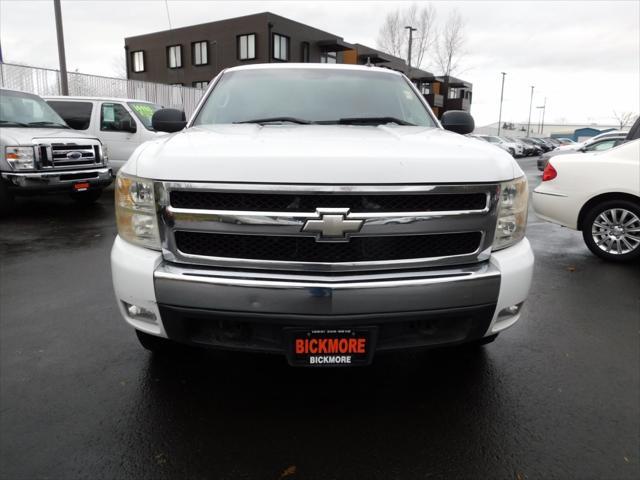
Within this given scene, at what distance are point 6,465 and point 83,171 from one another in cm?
713

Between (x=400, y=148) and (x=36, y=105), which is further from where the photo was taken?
(x=36, y=105)

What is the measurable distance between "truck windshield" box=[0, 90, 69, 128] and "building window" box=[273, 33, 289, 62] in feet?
100

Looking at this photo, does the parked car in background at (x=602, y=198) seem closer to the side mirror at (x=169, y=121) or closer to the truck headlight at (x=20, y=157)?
the side mirror at (x=169, y=121)

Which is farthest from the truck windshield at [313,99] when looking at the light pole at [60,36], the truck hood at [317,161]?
the light pole at [60,36]

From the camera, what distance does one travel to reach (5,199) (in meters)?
7.76

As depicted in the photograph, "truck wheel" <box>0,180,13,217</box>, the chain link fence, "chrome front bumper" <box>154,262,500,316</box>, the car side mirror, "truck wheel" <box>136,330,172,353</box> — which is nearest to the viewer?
→ "chrome front bumper" <box>154,262,500,316</box>

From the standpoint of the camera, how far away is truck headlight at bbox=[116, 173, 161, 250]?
7.74 feet

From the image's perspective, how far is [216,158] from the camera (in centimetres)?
224

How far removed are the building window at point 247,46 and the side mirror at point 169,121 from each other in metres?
35.9

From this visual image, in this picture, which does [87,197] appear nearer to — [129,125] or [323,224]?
[129,125]

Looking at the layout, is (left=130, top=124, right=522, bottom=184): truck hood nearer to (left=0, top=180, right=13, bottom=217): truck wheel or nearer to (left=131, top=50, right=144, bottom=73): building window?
(left=0, top=180, right=13, bottom=217): truck wheel

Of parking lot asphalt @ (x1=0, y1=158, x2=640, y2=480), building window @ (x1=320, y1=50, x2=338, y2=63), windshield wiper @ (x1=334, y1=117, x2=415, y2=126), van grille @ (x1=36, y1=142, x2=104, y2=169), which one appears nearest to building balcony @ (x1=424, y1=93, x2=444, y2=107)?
building window @ (x1=320, y1=50, x2=338, y2=63)

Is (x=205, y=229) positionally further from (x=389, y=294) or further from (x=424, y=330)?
(x=424, y=330)

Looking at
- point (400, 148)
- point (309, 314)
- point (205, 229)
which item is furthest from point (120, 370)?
point (400, 148)
